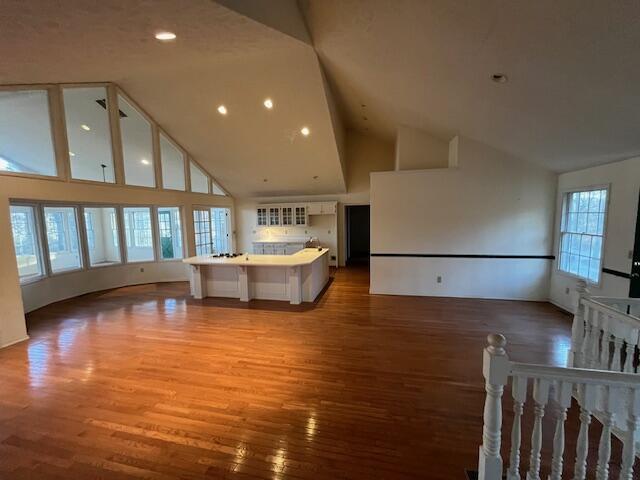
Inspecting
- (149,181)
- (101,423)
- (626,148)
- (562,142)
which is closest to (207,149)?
(149,181)

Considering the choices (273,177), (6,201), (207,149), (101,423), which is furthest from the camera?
(273,177)

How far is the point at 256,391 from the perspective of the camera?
263 centimetres

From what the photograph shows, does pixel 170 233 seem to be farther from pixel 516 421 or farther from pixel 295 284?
pixel 516 421

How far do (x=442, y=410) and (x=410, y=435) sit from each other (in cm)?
44

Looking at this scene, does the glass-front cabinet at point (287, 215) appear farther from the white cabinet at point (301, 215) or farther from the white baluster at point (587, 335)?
the white baluster at point (587, 335)

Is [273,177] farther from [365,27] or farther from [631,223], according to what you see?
[631,223]

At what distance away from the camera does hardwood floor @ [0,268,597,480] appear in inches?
75.0

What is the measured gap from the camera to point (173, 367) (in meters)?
3.07

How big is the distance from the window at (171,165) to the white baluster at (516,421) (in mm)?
7274

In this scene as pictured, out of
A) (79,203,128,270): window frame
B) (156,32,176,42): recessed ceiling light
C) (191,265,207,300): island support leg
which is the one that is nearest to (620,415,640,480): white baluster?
(156,32,176,42): recessed ceiling light

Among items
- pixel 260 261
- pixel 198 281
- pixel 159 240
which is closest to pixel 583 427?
pixel 260 261

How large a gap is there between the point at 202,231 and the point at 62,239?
9.42 feet

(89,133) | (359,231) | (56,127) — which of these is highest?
(89,133)

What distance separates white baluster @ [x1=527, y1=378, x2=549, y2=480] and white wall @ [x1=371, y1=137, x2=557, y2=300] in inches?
167
